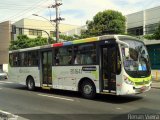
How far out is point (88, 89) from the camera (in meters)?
14.9

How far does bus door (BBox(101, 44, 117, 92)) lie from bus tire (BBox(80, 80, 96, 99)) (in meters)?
0.74

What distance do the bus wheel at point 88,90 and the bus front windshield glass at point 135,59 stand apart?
2159 mm

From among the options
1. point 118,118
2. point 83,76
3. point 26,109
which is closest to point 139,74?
point 83,76

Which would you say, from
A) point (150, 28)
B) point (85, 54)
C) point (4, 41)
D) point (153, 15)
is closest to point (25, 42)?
point (4, 41)

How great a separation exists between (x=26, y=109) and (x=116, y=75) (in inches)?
153

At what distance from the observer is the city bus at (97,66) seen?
13148mm

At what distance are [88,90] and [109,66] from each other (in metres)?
1.89

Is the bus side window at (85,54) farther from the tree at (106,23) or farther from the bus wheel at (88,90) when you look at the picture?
the tree at (106,23)

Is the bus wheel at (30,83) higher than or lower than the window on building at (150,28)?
lower

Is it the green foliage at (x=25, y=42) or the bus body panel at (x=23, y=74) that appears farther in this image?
the green foliage at (x=25, y=42)

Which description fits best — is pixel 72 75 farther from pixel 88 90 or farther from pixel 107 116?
pixel 107 116

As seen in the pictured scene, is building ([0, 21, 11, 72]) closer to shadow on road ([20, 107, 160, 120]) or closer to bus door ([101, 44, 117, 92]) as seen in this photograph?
bus door ([101, 44, 117, 92])

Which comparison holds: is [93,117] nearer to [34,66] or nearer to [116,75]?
[116,75]

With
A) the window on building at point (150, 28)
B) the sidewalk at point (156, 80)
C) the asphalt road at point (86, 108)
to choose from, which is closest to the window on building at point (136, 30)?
the window on building at point (150, 28)
